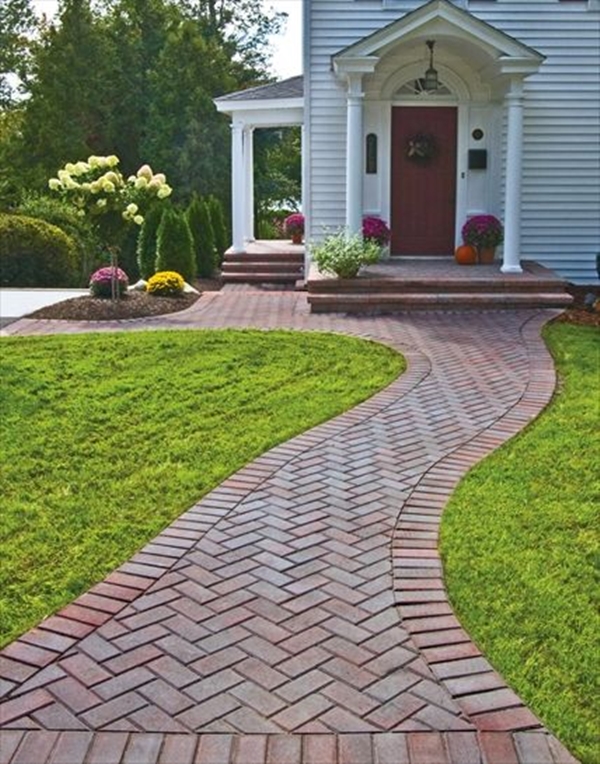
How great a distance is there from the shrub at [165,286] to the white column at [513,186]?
4.68m

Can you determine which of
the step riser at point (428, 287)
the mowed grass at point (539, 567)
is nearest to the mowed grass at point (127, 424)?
the mowed grass at point (539, 567)

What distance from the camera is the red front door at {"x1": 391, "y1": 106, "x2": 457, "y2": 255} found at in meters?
13.9

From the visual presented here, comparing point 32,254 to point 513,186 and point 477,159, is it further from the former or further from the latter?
point 513,186

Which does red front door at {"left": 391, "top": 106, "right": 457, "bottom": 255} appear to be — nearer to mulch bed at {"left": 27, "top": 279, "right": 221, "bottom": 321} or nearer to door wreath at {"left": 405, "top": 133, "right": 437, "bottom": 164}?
door wreath at {"left": 405, "top": 133, "right": 437, "bottom": 164}

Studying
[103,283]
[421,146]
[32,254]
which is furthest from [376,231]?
[32,254]

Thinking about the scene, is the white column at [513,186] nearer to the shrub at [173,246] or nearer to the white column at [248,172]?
the shrub at [173,246]

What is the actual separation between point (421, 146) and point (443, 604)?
11.3 meters

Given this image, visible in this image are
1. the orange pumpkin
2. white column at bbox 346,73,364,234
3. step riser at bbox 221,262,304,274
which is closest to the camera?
white column at bbox 346,73,364,234

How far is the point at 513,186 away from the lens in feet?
41.6

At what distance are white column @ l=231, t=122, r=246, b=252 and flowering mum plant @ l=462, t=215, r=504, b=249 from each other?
14.2 feet

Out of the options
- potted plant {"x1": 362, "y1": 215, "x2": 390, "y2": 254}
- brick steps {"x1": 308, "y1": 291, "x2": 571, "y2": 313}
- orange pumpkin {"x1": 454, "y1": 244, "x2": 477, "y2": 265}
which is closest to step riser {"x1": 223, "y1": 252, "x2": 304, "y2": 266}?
potted plant {"x1": 362, "y1": 215, "x2": 390, "y2": 254}

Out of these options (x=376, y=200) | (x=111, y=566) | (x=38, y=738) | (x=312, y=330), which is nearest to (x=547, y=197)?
A: (x=376, y=200)

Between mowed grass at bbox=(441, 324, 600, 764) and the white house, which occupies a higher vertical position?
the white house

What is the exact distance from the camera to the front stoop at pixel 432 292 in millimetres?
11617
